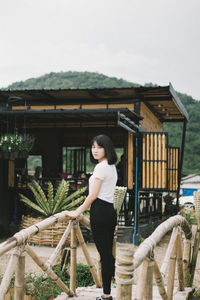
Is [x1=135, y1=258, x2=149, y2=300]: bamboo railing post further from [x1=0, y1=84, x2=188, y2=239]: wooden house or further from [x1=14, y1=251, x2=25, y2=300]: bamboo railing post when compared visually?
[x1=0, y1=84, x2=188, y2=239]: wooden house

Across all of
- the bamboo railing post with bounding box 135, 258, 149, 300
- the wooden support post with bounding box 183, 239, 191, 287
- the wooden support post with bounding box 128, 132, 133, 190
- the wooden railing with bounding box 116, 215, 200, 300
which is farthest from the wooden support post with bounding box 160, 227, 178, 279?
the wooden support post with bounding box 128, 132, 133, 190

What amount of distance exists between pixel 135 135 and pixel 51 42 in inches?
2523

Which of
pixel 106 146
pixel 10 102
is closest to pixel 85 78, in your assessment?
pixel 10 102

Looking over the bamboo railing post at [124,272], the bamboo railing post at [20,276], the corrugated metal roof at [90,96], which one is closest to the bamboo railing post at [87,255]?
the bamboo railing post at [20,276]

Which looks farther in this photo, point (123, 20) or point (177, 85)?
point (177, 85)

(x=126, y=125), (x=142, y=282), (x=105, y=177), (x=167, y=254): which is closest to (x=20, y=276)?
(x=142, y=282)

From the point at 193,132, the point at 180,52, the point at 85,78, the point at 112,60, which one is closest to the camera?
the point at 193,132

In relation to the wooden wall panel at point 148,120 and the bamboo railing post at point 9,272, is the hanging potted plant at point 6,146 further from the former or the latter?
the bamboo railing post at point 9,272

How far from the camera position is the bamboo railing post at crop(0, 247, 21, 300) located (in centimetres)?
Answer: 283

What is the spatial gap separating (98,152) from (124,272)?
1.53 meters

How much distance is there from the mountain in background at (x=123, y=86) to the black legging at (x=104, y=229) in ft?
82.4

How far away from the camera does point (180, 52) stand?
56.8 metres

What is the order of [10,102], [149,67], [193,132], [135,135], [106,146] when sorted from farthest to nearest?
1. [149,67]
2. [193,132]
3. [10,102]
4. [135,135]
5. [106,146]

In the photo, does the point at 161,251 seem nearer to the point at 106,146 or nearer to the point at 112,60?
the point at 106,146
